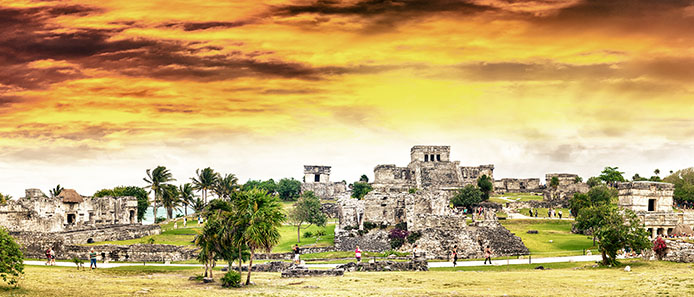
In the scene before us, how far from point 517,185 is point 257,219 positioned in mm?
100889

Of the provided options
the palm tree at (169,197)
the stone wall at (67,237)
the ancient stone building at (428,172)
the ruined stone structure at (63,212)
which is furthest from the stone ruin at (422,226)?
the ancient stone building at (428,172)

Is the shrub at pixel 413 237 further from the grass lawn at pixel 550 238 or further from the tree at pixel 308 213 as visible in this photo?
the tree at pixel 308 213

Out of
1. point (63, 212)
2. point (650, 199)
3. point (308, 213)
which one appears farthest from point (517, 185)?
point (63, 212)

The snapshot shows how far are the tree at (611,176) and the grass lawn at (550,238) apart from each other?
45871mm

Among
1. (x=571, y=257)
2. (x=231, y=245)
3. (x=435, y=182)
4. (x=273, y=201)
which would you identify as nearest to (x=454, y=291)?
(x=273, y=201)

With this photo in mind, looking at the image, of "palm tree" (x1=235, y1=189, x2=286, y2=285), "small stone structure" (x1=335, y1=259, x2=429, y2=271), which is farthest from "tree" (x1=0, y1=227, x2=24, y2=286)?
"small stone structure" (x1=335, y1=259, x2=429, y2=271)

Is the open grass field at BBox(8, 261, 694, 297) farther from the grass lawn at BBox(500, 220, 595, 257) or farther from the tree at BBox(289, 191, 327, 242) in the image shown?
the tree at BBox(289, 191, 327, 242)

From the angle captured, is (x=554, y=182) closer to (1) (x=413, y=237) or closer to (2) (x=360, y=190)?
(2) (x=360, y=190)

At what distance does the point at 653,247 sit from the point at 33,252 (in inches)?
1952

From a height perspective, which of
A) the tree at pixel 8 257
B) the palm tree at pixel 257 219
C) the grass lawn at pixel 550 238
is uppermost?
the palm tree at pixel 257 219

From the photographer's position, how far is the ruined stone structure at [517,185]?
127 m

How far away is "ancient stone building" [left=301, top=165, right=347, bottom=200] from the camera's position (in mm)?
132750

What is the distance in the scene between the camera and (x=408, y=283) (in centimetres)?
3531

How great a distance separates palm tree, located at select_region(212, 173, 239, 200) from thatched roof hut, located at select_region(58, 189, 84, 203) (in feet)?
73.1
